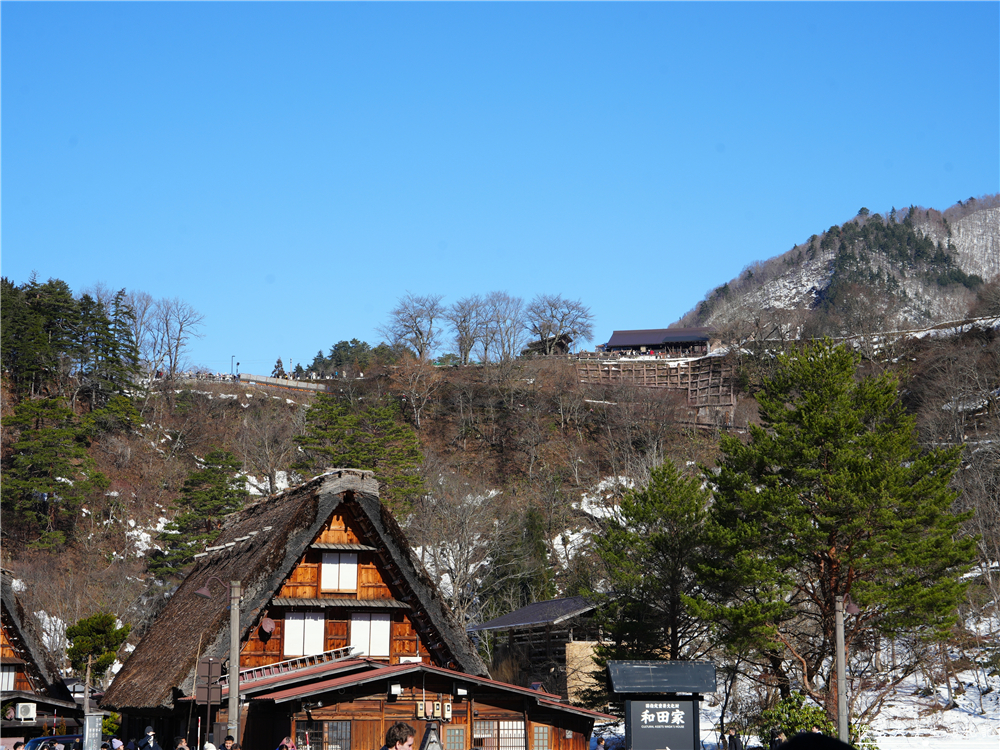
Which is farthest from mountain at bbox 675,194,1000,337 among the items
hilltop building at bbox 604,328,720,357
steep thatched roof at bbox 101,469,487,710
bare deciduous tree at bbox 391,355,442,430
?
steep thatched roof at bbox 101,469,487,710

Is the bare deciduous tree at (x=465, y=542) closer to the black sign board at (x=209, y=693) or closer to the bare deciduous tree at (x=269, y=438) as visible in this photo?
the bare deciduous tree at (x=269, y=438)

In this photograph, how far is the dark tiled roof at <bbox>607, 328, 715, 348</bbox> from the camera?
9481 centimetres

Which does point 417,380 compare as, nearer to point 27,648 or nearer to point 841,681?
point 27,648

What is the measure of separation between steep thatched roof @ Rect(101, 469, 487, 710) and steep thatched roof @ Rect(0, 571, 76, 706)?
408cm

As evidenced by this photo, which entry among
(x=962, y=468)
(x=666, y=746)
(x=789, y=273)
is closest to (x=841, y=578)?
(x=666, y=746)

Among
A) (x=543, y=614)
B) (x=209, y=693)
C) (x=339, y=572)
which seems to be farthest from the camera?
(x=543, y=614)

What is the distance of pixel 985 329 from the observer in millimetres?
73812

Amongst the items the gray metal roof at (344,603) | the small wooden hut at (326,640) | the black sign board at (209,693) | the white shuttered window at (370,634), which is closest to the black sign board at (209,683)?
the black sign board at (209,693)

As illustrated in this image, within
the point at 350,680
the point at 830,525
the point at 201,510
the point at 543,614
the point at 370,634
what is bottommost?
the point at 350,680

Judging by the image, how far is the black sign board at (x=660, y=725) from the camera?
886 inches

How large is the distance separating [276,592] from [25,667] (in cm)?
1146

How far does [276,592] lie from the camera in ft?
78.8

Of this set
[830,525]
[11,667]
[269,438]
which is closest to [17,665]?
[11,667]

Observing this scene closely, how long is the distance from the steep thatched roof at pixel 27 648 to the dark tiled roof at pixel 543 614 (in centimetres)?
1810
